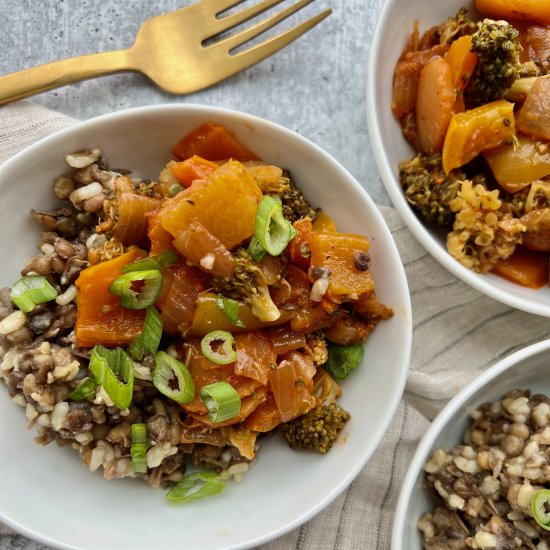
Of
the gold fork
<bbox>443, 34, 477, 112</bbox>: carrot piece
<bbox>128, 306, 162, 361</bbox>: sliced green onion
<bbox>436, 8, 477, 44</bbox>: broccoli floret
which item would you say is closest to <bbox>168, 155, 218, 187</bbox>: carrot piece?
<bbox>128, 306, 162, 361</bbox>: sliced green onion

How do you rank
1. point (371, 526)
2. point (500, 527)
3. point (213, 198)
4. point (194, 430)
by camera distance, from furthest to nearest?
point (371, 526) → point (500, 527) → point (194, 430) → point (213, 198)

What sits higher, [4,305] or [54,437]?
[4,305]

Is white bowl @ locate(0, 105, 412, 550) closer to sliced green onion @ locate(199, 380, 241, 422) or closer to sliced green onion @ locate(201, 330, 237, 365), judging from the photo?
sliced green onion @ locate(199, 380, 241, 422)

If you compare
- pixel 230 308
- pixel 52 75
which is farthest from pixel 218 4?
pixel 230 308

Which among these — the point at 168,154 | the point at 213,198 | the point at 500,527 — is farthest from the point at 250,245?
the point at 500,527

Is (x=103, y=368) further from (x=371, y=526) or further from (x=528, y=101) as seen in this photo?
(x=528, y=101)

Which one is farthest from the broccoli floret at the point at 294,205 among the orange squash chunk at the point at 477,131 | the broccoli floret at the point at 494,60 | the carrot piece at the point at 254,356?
the broccoli floret at the point at 494,60

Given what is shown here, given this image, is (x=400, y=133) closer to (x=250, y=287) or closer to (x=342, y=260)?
(x=342, y=260)
